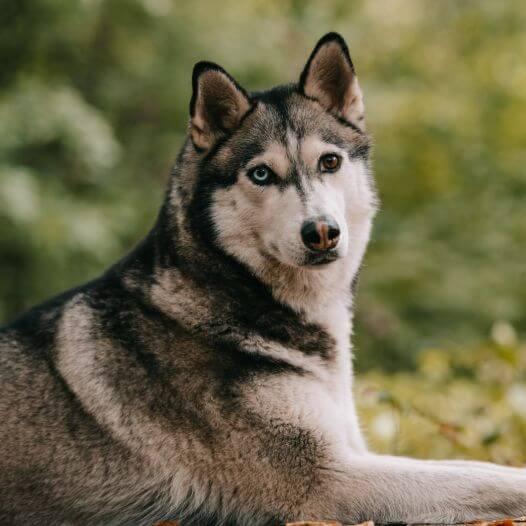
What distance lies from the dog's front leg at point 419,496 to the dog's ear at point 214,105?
5.03 ft

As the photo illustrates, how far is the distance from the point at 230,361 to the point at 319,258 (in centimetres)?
56

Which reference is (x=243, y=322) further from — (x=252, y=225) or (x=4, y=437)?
(x=4, y=437)

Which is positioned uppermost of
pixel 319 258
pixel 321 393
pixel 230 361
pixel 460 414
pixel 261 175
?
pixel 261 175

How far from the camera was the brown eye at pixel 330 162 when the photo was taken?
3207mm

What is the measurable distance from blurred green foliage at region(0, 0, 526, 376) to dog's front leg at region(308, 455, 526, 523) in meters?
5.99

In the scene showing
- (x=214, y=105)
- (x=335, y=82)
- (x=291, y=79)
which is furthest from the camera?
(x=291, y=79)

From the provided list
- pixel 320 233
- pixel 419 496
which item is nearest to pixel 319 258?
pixel 320 233

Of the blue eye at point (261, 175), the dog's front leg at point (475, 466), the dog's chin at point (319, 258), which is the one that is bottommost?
the dog's front leg at point (475, 466)

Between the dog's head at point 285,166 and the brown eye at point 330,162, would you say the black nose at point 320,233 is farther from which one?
the brown eye at point 330,162

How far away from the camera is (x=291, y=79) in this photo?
1053 cm

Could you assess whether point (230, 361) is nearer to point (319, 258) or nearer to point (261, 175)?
point (319, 258)

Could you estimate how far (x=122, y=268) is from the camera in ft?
10.7

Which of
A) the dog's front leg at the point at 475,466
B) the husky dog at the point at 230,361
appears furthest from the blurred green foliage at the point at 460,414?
the husky dog at the point at 230,361

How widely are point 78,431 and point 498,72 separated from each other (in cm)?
985
